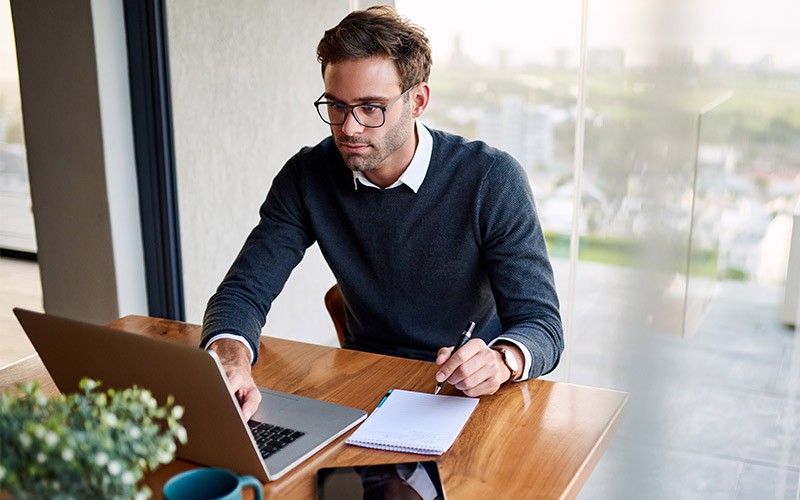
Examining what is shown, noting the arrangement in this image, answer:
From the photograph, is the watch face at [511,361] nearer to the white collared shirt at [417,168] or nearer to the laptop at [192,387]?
the laptop at [192,387]

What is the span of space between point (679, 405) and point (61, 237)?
2099mm

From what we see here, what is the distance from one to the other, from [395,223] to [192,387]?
788mm

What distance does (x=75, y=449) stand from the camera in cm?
70

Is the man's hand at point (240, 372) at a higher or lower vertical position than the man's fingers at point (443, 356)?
lower

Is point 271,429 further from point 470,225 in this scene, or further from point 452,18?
point 452,18

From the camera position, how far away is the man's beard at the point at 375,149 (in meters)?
1.65

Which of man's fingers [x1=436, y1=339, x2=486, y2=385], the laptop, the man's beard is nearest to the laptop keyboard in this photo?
the laptop

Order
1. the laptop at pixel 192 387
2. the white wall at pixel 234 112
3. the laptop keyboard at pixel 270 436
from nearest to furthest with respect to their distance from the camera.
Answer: the laptop at pixel 192 387 → the laptop keyboard at pixel 270 436 → the white wall at pixel 234 112

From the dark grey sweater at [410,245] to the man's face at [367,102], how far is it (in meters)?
0.11

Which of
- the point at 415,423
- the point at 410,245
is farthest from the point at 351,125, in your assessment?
the point at 415,423

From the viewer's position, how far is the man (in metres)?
1.62

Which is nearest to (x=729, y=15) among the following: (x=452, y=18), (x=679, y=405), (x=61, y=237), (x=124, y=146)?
(x=452, y=18)

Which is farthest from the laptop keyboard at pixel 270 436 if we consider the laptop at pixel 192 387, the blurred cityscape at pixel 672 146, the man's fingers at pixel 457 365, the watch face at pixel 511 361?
the blurred cityscape at pixel 672 146

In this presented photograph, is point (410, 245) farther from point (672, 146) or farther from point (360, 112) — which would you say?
point (672, 146)
